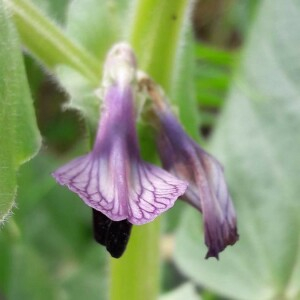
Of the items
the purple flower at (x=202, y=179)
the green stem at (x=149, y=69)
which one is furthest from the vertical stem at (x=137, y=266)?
the purple flower at (x=202, y=179)

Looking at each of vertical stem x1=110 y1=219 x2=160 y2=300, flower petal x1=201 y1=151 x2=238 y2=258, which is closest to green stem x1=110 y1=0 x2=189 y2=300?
vertical stem x1=110 y1=219 x2=160 y2=300

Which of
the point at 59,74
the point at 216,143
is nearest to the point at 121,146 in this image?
the point at 59,74

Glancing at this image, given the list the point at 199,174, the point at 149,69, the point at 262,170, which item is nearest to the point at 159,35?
the point at 149,69

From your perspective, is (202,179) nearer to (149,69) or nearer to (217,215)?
(217,215)

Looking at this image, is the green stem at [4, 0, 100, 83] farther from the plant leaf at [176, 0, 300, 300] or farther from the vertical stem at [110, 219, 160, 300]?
the plant leaf at [176, 0, 300, 300]

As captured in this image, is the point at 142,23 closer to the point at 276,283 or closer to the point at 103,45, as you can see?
the point at 103,45
